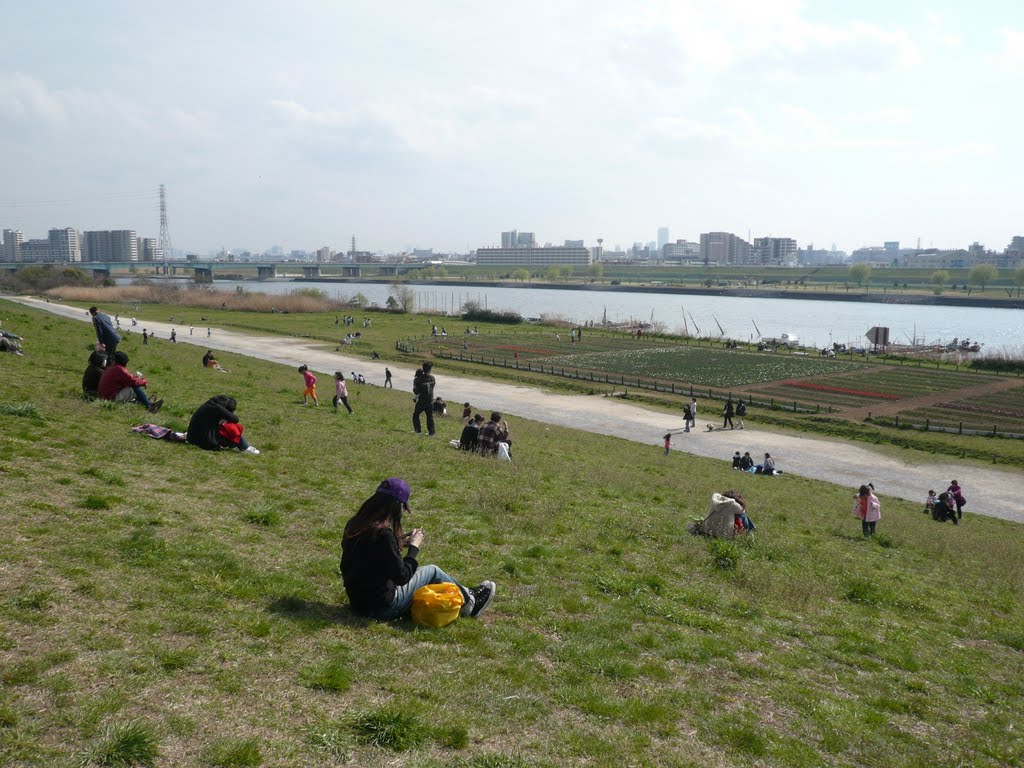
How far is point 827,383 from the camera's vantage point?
51.2 metres

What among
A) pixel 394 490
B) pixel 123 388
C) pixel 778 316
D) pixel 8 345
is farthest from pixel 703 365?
pixel 778 316

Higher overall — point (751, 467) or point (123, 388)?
point (123, 388)

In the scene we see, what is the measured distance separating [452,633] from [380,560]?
35.8 inches

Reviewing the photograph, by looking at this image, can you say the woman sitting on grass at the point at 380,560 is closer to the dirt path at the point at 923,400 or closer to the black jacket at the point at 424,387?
the black jacket at the point at 424,387

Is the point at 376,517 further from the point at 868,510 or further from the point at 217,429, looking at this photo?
the point at 868,510

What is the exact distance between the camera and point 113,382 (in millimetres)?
14016

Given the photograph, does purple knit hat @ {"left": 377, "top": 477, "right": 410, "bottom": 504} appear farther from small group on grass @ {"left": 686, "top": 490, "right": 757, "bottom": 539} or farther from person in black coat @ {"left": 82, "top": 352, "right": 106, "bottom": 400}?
person in black coat @ {"left": 82, "top": 352, "right": 106, "bottom": 400}

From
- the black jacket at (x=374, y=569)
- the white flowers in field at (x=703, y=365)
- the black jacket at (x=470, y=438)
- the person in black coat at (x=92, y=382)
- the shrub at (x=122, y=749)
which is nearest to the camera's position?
the shrub at (x=122, y=749)

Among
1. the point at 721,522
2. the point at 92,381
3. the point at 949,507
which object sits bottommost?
the point at 949,507

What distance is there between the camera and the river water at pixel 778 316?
102 metres

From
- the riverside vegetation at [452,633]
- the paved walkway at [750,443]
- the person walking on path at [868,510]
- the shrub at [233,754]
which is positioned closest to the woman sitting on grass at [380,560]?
the riverside vegetation at [452,633]

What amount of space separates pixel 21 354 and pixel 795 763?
19.5 m

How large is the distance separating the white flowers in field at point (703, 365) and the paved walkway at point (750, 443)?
11.0 meters

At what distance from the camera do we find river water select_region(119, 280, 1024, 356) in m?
102
